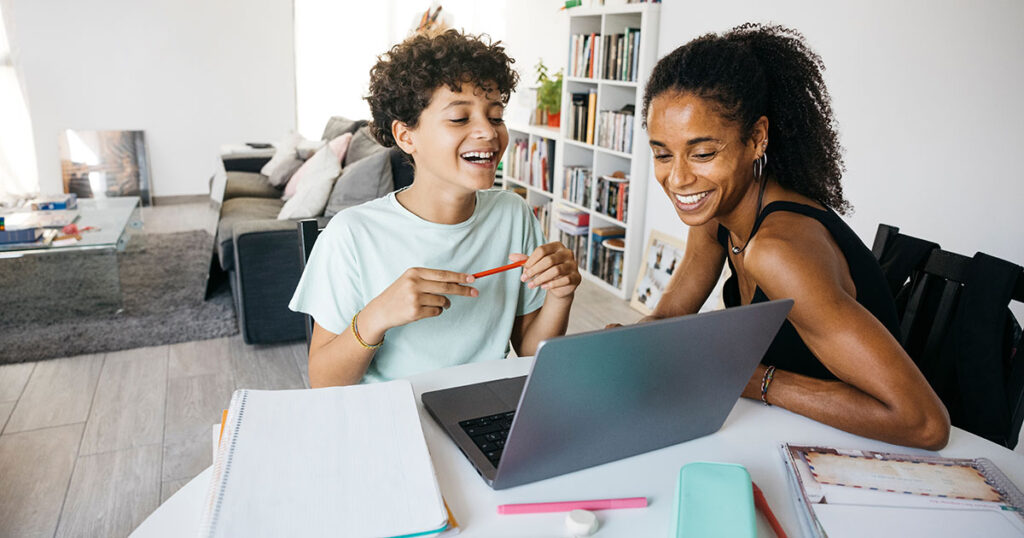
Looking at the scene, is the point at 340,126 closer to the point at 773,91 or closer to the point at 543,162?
the point at 543,162

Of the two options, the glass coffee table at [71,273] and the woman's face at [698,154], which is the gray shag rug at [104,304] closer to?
the glass coffee table at [71,273]

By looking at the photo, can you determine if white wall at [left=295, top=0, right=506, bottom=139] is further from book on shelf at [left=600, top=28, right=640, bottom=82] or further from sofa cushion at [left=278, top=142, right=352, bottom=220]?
sofa cushion at [left=278, top=142, right=352, bottom=220]

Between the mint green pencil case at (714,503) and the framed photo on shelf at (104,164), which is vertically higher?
the mint green pencil case at (714,503)

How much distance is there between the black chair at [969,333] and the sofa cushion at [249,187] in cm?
390

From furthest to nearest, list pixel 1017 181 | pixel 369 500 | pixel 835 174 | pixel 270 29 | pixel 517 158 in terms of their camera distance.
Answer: pixel 270 29 < pixel 517 158 < pixel 1017 181 < pixel 835 174 < pixel 369 500

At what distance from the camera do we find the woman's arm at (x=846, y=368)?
925 mm

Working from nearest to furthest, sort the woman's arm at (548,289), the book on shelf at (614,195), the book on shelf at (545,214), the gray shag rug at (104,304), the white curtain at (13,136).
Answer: the woman's arm at (548,289) → the gray shag rug at (104,304) → the book on shelf at (614,195) → the book on shelf at (545,214) → the white curtain at (13,136)

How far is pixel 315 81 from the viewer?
638cm

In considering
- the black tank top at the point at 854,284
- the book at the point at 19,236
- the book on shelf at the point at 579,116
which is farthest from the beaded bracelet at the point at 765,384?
the book at the point at 19,236

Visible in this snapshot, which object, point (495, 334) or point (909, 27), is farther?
point (909, 27)

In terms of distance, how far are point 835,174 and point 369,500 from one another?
1025 millimetres

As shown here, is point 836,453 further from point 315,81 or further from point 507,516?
point 315,81

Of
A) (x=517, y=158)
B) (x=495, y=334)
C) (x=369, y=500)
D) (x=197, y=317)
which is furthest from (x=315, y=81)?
(x=369, y=500)

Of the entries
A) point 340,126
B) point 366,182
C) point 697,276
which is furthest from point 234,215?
point 697,276
